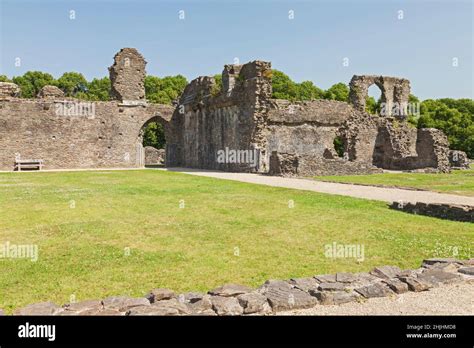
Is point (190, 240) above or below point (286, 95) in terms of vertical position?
below

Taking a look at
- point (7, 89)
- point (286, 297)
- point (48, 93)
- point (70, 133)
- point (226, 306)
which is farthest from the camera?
point (48, 93)

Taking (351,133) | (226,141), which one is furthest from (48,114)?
(351,133)

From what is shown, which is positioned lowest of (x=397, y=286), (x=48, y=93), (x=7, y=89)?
(x=397, y=286)

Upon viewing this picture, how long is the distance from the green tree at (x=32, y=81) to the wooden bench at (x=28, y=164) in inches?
1800

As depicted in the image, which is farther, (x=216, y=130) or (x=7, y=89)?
(x=7, y=89)

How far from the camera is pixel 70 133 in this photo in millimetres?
31562

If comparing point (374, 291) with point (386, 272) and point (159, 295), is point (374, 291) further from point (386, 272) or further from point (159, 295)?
point (159, 295)

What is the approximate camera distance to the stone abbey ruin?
2669 cm

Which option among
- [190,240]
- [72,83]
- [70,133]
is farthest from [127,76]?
[72,83]

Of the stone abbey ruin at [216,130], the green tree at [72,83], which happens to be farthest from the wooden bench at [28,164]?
the green tree at [72,83]

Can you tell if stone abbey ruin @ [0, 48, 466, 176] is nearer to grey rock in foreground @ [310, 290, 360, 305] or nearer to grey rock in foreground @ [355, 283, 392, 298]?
grey rock in foreground @ [355, 283, 392, 298]

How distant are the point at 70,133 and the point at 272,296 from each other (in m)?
30.6

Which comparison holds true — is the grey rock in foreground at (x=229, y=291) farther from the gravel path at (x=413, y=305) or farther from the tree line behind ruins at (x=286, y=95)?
the tree line behind ruins at (x=286, y=95)
